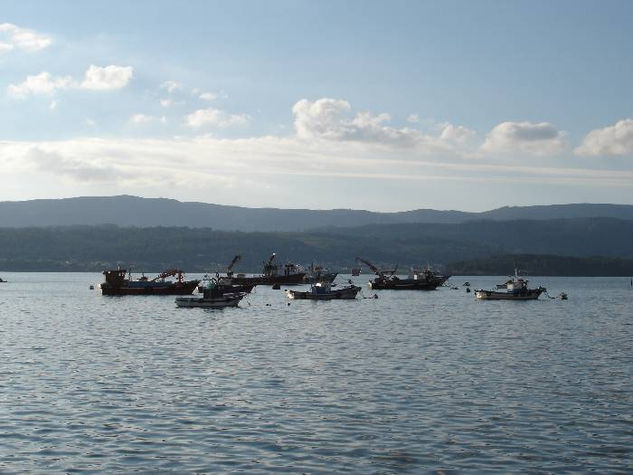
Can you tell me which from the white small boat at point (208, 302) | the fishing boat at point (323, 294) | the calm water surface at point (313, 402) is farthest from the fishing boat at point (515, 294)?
the calm water surface at point (313, 402)

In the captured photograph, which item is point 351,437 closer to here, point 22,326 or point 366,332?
point 366,332

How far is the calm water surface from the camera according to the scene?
34500 millimetres

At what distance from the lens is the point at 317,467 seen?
3275 centimetres

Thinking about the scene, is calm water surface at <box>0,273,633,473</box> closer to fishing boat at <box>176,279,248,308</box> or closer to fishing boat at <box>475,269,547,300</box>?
fishing boat at <box>176,279,248,308</box>

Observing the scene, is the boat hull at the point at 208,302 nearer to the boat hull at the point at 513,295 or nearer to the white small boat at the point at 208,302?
the white small boat at the point at 208,302

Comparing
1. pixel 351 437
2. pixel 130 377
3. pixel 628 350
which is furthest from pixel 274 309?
pixel 351 437

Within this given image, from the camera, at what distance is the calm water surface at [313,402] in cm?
3450

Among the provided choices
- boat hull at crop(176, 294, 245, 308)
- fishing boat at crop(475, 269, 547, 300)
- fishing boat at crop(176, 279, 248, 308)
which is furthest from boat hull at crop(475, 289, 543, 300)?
fishing boat at crop(176, 279, 248, 308)

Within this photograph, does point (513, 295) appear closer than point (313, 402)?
No

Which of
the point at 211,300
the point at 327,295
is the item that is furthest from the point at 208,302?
the point at 327,295

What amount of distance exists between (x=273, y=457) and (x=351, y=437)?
4.79m

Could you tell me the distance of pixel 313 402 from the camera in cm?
4653

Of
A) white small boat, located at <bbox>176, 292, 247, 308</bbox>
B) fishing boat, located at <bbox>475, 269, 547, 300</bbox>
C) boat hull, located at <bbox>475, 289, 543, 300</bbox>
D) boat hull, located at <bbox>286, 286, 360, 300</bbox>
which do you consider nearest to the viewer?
white small boat, located at <bbox>176, 292, 247, 308</bbox>

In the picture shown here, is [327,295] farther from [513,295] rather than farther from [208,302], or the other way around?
[513,295]
